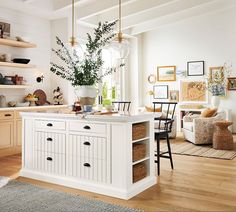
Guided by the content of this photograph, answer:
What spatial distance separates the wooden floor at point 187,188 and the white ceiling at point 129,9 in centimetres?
336

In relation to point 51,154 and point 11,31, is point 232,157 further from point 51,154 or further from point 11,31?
point 11,31

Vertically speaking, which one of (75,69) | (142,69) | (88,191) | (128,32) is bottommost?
(88,191)

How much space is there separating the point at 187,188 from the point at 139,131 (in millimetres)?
922

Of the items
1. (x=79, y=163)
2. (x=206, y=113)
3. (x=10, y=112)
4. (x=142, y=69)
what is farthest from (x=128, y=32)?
(x=79, y=163)

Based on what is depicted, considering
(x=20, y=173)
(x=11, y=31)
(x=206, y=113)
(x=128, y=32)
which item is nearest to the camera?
(x=20, y=173)

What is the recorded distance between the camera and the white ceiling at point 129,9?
6.39m

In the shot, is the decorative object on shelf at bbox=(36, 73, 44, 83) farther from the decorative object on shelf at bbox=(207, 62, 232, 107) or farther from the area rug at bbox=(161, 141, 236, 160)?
the decorative object on shelf at bbox=(207, 62, 232, 107)

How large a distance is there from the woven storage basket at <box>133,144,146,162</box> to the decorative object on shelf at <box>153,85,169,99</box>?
20.5 ft

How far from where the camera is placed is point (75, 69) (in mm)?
3770

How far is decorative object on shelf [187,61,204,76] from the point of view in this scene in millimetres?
9078

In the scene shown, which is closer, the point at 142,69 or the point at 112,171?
the point at 112,171

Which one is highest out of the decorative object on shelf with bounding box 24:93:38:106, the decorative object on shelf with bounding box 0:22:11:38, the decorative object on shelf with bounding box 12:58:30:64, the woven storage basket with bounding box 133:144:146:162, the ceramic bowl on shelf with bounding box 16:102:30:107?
the decorative object on shelf with bounding box 0:22:11:38

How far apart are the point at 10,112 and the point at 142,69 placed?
569 cm

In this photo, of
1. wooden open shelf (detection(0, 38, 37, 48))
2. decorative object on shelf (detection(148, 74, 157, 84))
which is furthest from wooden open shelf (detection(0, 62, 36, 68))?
decorative object on shelf (detection(148, 74, 157, 84))
